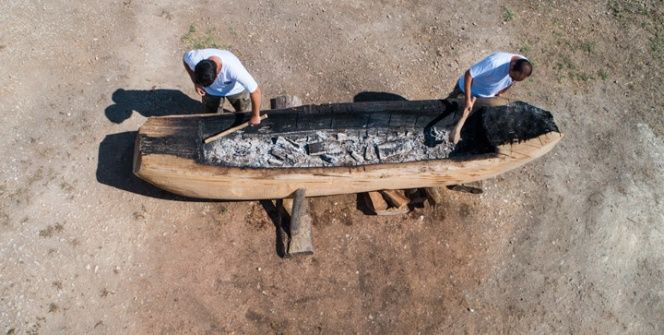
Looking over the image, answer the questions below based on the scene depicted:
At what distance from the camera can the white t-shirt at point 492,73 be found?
5715 mm

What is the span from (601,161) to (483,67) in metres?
3.25

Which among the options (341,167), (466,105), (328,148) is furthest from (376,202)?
(466,105)

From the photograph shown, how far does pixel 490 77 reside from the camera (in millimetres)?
5875

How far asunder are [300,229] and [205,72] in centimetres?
243

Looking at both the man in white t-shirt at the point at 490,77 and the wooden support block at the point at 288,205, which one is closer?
the man in white t-shirt at the point at 490,77

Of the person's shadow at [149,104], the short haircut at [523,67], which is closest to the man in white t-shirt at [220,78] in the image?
the person's shadow at [149,104]

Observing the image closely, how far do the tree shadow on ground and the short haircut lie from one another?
4520mm

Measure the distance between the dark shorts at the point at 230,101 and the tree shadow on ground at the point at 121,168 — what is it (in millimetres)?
1287

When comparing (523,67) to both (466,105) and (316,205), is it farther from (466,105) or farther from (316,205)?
(316,205)

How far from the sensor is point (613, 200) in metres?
7.15

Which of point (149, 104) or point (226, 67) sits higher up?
point (226, 67)

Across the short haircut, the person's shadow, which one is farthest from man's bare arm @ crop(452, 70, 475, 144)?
the person's shadow

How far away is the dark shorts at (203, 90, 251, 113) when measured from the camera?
6113 millimetres

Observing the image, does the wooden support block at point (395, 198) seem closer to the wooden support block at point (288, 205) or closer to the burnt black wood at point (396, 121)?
the burnt black wood at point (396, 121)
